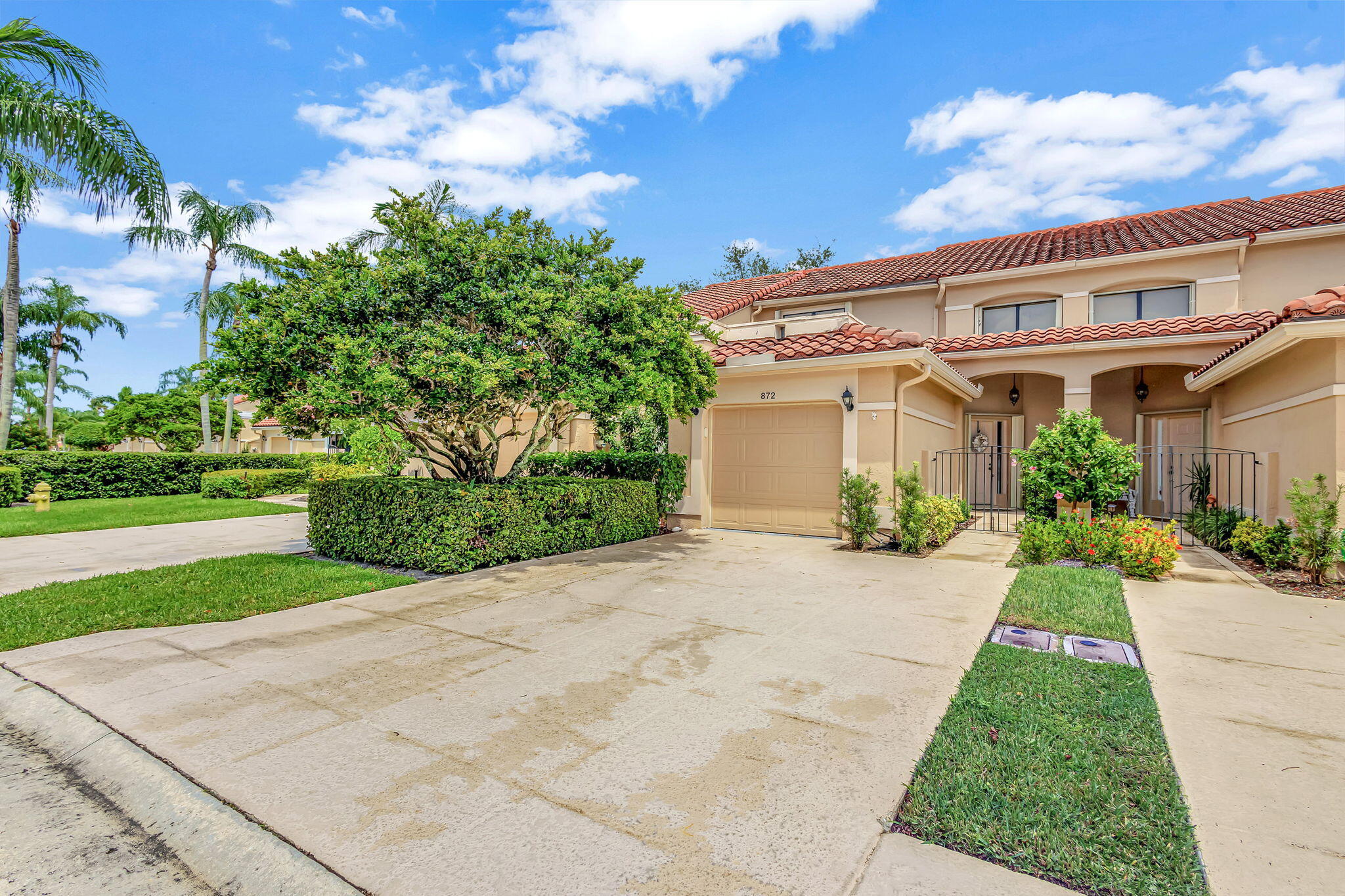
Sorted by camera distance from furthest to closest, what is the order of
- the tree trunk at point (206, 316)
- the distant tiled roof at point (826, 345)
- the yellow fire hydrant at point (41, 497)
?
1. the tree trunk at point (206, 316)
2. the yellow fire hydrant at point (41, 497)
3. the distant tiled roof at point (826, 345)

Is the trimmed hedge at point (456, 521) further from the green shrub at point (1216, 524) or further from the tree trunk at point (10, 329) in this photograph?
the tree trunk at point (10, 329)

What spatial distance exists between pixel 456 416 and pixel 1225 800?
24.5ft

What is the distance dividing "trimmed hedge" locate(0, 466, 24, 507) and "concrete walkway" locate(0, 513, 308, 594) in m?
7.00

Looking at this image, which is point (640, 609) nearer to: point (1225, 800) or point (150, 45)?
point (1225, 800)

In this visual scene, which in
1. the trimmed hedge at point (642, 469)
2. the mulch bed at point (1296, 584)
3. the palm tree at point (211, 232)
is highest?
the palm tree at point (211, 232)

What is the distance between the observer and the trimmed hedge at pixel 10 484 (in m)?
16.0

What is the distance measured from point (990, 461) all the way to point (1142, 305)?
485 centimetres

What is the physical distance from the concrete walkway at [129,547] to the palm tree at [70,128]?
5.40 metres

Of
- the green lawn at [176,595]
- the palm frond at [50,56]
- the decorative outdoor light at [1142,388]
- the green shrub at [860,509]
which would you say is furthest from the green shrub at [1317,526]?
the palm frond at [50,56]

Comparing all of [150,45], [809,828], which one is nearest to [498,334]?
[809,828]

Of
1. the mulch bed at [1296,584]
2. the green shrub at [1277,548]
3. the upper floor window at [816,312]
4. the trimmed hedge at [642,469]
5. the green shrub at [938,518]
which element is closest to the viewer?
the mulch bed at [1296,584]

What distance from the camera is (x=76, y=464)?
18594mm

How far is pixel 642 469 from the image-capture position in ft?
37.9

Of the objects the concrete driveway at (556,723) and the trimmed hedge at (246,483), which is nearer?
the concrete driveway at (556,723)
